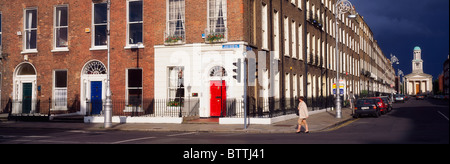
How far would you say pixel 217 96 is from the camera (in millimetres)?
23234

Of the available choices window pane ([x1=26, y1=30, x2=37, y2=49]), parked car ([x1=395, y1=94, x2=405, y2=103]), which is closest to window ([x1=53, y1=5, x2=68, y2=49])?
window pane ([x1=26, y1=30, x2=37, y2=49])

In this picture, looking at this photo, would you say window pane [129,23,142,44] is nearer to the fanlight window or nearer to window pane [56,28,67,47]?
the fanlight window

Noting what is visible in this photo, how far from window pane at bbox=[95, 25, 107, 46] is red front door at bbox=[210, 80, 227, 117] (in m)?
8.33

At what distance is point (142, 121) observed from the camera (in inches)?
904

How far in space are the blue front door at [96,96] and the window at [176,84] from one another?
5.09m

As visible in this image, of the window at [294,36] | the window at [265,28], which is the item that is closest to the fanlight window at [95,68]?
the window at [265,28]

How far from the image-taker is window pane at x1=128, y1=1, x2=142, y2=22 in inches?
1002

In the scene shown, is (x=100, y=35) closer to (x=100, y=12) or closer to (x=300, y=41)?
(x=100, y=12)

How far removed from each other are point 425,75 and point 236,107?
151097 mm

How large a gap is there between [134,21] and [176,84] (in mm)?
5030

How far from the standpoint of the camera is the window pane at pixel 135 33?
2541 cm
